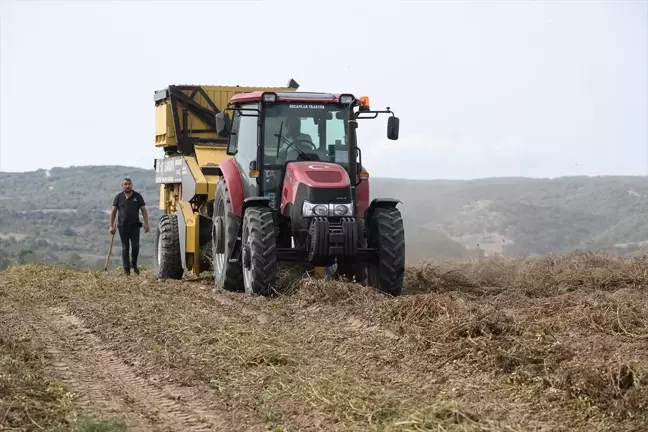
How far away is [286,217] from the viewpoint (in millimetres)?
12188

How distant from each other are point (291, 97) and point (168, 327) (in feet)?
13.5

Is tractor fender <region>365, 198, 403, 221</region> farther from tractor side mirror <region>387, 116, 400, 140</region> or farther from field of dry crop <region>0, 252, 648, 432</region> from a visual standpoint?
field of dry crop <region>0, 252, 648, 432</region>

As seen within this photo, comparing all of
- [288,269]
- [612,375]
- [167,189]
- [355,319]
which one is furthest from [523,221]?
[612,375]

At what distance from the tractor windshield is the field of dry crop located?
1764mm

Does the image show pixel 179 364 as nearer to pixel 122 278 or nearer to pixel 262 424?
pixel 262 424

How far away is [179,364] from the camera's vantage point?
772 centimetres

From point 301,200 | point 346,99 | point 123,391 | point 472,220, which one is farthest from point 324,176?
point 472,220

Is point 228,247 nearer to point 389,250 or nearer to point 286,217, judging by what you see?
point 286,217

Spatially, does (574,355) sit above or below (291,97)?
below

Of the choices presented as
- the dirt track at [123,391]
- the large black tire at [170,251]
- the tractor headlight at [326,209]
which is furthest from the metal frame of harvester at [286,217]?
the dirt track at [123,391]

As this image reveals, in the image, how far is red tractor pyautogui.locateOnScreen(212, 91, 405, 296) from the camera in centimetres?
1138

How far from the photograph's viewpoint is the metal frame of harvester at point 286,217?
1138 cm

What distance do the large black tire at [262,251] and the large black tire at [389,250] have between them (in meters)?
1.24

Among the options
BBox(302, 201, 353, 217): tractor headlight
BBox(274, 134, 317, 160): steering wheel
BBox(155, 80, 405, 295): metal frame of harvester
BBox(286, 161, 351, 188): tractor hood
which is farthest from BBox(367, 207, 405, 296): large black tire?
BBox(274, 134, 317, 160): steering wheel
